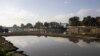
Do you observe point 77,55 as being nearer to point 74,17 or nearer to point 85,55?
point 85,55

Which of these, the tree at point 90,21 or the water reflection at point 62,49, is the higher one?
the tree at point 90,21

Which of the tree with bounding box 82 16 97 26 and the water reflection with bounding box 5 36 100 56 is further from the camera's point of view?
the tree with bounding box 82 16 97 26

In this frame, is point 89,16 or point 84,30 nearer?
point 84,30

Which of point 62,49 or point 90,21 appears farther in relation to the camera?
point 90,21

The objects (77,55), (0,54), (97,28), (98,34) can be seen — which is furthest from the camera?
(97,28)

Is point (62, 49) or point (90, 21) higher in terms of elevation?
point (90, 21)

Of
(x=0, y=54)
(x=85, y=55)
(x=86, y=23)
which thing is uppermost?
(x=86, y=23)

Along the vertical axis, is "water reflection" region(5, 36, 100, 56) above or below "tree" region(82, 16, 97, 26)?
below

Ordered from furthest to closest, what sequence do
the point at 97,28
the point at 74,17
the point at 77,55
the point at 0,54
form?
the point at 74,17 < the point at 97,28 < the point at 77,55 < the point at 0,54

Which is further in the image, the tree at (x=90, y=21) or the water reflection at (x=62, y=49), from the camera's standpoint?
the tree at (x=90, y=21)

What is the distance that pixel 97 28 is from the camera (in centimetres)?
9356

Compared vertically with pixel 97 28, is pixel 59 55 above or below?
below

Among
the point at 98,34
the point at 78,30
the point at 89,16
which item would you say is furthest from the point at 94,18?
the point at 98,34

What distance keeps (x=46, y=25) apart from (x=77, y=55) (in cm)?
14397
